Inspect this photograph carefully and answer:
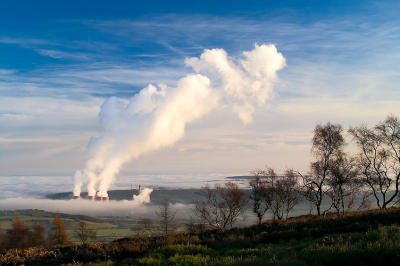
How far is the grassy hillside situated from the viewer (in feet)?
32.0

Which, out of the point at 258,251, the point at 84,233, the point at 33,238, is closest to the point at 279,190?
the point at 84,233

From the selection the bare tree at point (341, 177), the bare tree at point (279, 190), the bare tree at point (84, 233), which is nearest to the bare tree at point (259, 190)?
the bare tree at point (279, 190)

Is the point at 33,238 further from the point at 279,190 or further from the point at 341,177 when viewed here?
the point at 341,177

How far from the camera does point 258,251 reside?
12.6 m

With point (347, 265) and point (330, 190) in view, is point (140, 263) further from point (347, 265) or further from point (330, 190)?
point (330, 190)

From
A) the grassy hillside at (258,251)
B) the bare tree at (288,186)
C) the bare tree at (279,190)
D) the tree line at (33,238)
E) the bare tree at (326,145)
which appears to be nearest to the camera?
the grassy hillside at (258,251)

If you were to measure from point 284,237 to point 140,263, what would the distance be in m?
9.15

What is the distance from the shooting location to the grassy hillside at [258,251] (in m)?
9.76

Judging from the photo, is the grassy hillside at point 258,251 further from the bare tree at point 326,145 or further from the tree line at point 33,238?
the tree line at point 33,238

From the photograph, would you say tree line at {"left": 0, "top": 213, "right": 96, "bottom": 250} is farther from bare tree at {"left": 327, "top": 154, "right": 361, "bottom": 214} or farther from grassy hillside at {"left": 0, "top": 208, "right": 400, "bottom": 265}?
grassy hillside at {"left": 0, "top": 208, "right": 400, "bottom": 265}

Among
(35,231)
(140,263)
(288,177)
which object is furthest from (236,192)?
(140,263)

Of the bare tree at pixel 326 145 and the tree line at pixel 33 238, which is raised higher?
the bare tree at pixel 326 145

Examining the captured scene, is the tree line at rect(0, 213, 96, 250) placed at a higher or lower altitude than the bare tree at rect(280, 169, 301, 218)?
lower

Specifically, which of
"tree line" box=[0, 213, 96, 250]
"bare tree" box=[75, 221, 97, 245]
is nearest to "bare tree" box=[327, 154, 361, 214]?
"bare tree" box=[75, 221, 97, 245]
